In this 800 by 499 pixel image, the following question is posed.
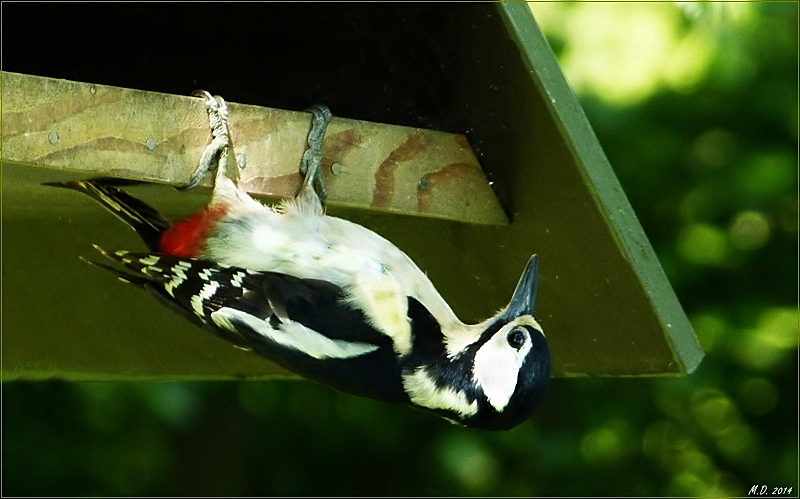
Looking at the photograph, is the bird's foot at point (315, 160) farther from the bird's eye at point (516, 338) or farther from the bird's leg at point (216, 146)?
the bird's eye at point (516, 338)

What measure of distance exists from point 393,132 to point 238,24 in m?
0.86

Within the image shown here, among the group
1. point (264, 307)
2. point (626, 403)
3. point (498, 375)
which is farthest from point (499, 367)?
point (626, 403)

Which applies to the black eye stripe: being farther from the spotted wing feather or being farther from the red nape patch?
the red nape patch

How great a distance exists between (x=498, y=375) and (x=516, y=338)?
0.26ft

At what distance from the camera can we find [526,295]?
8.22 ft

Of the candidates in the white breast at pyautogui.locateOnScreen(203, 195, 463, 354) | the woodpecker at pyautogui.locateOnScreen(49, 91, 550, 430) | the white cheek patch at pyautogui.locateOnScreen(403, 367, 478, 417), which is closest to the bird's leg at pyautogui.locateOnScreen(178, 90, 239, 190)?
the woodpecker at pyautogui.locateOnScreen(49, 91, 550, 430)

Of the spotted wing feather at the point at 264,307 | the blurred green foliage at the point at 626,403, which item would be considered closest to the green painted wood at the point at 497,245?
the spotted wing feather at the point at 264,307

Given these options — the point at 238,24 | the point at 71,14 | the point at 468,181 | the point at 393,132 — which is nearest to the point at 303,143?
the point at 393,132

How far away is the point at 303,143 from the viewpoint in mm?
2418

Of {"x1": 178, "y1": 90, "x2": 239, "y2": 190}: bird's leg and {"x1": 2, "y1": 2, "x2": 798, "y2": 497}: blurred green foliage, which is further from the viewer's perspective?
{"x1": 2, "y1": 2, "x2": 798, "y2": 497}: blurred green foliage

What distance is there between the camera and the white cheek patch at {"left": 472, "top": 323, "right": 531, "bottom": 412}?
246 centimetres

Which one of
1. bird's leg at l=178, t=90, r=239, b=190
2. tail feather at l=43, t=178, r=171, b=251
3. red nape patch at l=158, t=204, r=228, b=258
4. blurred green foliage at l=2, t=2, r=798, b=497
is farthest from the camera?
blurred green foliage at l=2, t=2, r=798, b=497

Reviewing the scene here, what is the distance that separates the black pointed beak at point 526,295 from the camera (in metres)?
2.49

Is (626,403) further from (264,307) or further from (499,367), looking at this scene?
(264,307)
